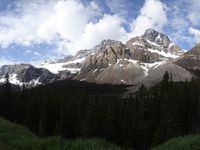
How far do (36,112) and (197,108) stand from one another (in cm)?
5247

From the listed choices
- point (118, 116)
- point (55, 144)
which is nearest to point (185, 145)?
point (55, 144)

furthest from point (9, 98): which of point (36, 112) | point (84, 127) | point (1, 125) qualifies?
point (1, 125)

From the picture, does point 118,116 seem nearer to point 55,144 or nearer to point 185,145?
point 55,144

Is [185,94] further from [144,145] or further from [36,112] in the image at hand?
[36,112]


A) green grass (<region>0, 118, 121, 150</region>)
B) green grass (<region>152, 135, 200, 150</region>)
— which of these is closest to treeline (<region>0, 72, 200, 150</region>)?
green grass (<region>152, 135, 200, 150</region>)

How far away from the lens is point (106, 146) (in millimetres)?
13805

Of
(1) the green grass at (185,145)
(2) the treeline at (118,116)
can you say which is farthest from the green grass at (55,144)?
(2) the treeline at (118,116)

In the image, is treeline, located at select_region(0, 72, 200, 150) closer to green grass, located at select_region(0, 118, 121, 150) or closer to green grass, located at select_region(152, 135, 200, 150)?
green grass, located at select_region(152, 135, 200, 150)

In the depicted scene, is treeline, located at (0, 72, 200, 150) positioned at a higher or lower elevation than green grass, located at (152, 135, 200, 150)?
lower

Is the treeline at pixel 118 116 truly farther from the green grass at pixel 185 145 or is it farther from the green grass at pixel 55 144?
the green grass at pixel 55 144

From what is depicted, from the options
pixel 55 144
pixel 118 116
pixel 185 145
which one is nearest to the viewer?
pixel 185 145

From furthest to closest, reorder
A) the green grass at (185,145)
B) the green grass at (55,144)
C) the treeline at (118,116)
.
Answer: the treeline at (118,116) < the green grass at (55,144) < the green grass at (185,145)

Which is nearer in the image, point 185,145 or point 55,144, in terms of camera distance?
point 185,145

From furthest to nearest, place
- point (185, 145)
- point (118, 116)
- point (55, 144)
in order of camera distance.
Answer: point (118, 116) < point (55, 144) < point (185, 145)
